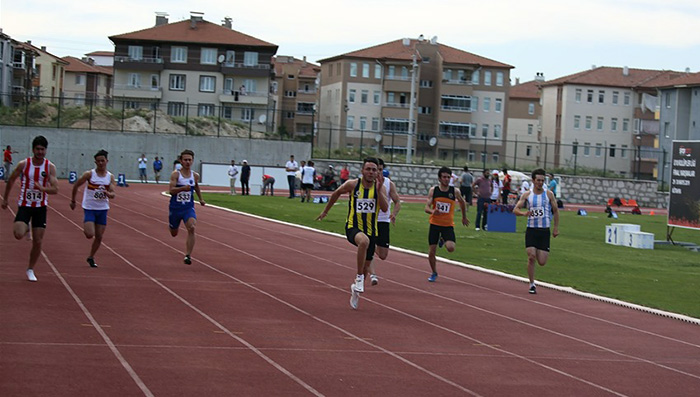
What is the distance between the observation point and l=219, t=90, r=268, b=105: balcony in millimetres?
92125

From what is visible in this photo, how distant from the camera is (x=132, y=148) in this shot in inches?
2376

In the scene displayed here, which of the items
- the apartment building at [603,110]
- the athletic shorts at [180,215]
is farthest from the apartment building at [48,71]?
the athletic shorts at [180,215]

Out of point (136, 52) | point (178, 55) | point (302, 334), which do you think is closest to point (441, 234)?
point (302, 334)

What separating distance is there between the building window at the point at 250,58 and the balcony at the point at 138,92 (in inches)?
330

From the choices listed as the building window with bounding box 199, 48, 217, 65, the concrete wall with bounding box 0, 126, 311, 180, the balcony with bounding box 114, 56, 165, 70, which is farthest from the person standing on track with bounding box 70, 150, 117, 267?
the building window with bounding box 199, 48, 217, 65

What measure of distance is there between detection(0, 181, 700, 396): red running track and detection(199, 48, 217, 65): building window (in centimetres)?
7501

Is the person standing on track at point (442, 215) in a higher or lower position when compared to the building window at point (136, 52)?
lower

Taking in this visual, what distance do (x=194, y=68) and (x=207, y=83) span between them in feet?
6.11

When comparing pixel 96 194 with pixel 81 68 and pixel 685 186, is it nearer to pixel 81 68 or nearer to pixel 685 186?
pixel 685 186

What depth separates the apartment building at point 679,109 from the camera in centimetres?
8456

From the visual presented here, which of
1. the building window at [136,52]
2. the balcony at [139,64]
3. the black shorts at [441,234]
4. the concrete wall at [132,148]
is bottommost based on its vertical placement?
the black shorts at [441,234]

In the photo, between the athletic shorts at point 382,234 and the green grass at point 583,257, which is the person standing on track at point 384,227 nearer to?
the athletic shorts at point 382,234

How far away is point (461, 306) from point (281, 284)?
2.88 meters

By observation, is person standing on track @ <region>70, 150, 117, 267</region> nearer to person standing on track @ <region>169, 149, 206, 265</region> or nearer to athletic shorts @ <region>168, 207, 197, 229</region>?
person standing on track @ <region>169, 149, 206, 265</region>
